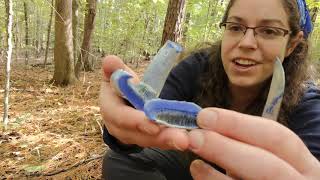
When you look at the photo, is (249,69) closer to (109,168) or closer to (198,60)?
(198,60)

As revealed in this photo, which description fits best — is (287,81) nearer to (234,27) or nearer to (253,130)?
(234,27)

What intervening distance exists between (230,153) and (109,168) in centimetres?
119

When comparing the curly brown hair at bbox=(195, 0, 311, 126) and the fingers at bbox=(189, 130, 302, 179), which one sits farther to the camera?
the curly brown hair at bbox=(195, 0, 311, 126)

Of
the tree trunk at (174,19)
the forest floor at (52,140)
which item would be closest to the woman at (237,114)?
the forest floor at (52,140)

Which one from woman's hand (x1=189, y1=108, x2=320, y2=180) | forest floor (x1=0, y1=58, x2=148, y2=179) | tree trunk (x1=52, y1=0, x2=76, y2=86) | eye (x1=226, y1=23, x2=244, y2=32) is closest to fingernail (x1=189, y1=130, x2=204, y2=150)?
woman's hand (x1=189, y1=108, x2=320, y2=180)

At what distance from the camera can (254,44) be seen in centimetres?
138

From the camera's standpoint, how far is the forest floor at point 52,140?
288 cm

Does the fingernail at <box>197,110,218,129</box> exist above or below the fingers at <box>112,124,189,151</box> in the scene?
above

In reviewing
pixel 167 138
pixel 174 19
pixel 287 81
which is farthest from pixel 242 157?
pixel 174 19

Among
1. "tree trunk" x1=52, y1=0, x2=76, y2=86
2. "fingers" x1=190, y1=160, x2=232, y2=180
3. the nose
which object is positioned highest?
the nose

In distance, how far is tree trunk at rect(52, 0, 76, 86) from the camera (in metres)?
6.55

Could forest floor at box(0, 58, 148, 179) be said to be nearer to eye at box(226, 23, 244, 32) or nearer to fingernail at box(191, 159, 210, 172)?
eye at box(226, 23, 244, 32)

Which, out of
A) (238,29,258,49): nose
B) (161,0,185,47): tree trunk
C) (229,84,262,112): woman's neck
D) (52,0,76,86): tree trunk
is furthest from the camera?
(52,0,76,86): tree trunk

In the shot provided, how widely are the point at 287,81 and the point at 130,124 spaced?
1044mm
